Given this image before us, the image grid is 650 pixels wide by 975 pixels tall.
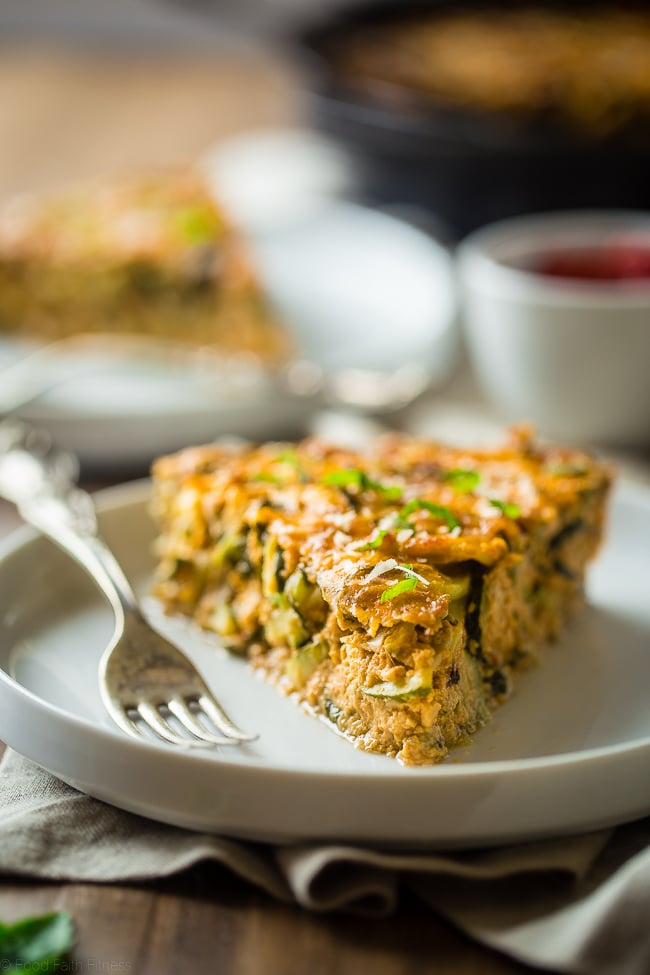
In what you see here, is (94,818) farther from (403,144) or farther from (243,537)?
(403,144)

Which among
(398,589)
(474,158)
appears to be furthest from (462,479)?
(474,158)

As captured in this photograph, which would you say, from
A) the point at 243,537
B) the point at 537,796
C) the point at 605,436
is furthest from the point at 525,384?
the point at 537,796

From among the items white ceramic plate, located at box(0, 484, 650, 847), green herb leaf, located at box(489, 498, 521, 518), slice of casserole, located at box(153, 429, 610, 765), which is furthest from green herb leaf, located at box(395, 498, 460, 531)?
white ceramic plate, located at box(0, 484, 650, 847)

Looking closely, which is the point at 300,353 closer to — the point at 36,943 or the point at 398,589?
the point at 398,589

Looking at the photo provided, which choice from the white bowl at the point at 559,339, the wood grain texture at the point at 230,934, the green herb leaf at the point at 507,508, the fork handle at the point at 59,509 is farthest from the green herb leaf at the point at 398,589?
the white bowl at the point at 559,339

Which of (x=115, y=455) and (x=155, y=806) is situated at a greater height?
(x=155, y=806)

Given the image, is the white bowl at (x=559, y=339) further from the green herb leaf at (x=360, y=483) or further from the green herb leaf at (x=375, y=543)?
the green herb leaf at (x=375, y=543)

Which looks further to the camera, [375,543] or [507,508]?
[507,508]
